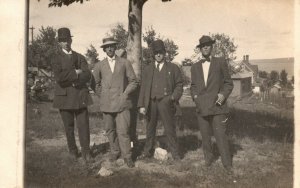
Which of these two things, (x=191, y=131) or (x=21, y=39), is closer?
(x=21, y=39)

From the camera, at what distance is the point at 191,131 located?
4.68 meters

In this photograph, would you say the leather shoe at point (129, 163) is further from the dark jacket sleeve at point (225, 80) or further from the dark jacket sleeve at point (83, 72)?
the dark jacket sleeve at point (225, 80)

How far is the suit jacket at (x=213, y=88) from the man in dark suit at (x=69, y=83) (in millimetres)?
1188

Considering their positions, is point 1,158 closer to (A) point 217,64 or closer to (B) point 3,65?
(B) point 3,65

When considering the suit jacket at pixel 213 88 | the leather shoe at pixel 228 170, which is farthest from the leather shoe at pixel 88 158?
the leather shoe at pixel 228 170

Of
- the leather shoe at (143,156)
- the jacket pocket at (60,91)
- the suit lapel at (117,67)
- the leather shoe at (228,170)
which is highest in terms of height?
the suit lapel at (117,67)

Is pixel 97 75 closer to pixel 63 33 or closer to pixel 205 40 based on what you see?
pixel 63 33

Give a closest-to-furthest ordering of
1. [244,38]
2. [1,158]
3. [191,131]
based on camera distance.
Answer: [1,158] < [244,38] < [191,131]

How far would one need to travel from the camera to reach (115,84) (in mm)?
4223

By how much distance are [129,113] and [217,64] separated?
42.1 inches

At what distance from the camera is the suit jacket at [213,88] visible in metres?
4.13

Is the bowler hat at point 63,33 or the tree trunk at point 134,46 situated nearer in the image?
the bowler hat at point 63,33

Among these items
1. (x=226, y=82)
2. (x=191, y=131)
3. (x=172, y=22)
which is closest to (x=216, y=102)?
(x=226, y=82)

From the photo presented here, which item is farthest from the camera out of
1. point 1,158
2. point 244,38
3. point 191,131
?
point 191,131
